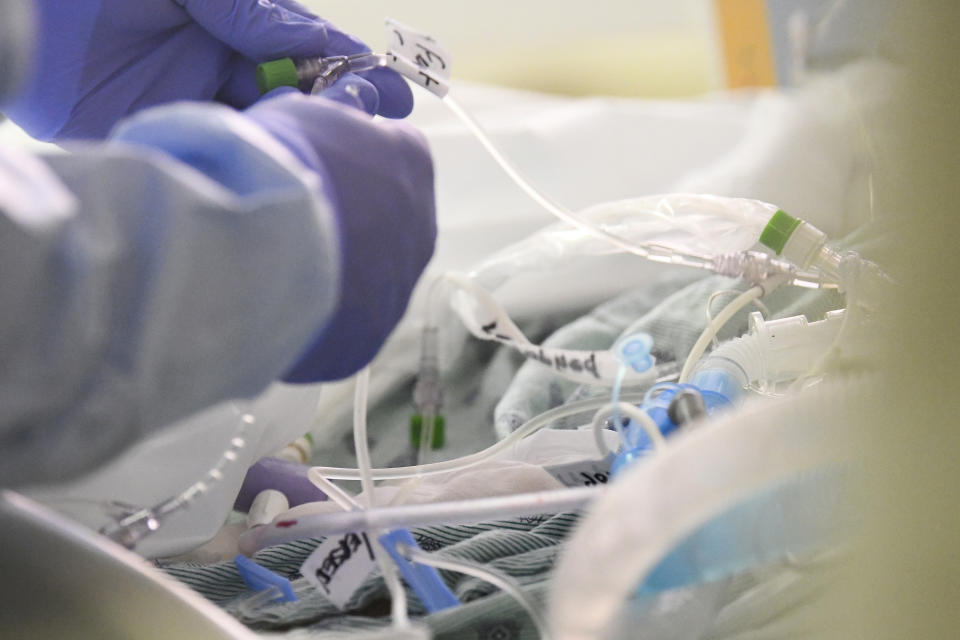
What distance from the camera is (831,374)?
546 mm

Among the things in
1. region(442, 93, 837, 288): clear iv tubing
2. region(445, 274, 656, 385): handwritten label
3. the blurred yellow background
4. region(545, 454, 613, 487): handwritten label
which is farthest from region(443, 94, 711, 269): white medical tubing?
the blurred yellow background

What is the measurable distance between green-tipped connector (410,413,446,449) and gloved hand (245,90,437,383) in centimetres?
33

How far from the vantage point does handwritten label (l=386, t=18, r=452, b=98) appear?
0.76 m

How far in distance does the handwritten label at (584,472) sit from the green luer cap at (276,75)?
1.22ft

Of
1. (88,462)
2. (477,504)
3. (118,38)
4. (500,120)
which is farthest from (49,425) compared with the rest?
(500,120)

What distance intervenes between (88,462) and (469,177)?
3.07 ft

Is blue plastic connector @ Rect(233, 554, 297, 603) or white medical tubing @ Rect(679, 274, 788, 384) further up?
white medical tubing @ Rect(679, 274, 788, 384)

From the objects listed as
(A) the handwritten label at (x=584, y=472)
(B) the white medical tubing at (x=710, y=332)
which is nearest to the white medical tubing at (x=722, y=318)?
(B) the white medical tubing at (x=710, y=332)

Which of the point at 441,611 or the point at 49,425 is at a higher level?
the point at 49,425

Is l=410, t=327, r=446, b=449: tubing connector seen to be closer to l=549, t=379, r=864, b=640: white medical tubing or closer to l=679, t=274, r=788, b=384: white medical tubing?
l=679, t=274, r=788, b=384: white medical tubing

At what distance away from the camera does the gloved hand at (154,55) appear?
2.48 feet

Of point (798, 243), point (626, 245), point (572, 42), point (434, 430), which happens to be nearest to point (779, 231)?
point (798, 243)

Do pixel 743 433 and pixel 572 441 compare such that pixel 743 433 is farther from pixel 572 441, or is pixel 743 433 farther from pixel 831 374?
pixel 572 441

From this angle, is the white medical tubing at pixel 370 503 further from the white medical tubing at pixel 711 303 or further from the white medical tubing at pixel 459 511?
the white medical tubing at pixel 711 303
